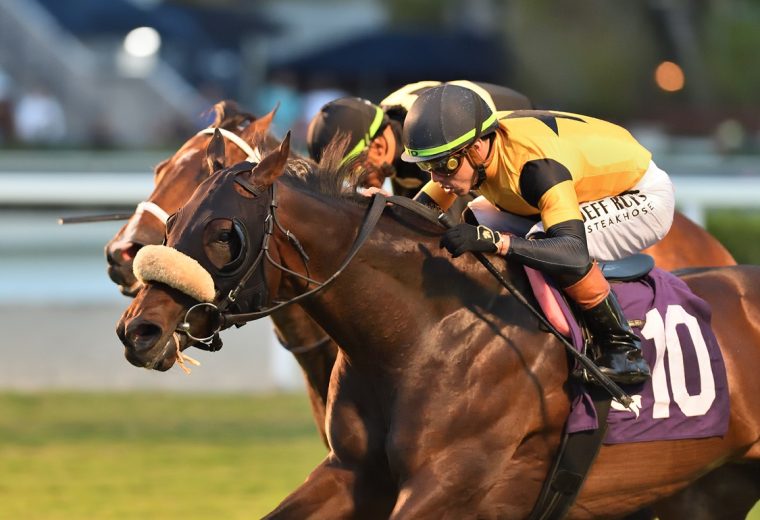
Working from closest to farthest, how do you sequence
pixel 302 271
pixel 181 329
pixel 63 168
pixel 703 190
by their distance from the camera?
pixel 181 329 → pixel 302 271 → pixel 703 190 → pixel 63 168

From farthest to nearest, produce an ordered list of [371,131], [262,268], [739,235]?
[739,235], [371,131], [262,268]

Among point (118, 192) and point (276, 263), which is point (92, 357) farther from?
point (276, 263)

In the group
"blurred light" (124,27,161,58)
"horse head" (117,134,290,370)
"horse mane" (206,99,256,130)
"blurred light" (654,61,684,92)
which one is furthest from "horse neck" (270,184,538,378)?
"blurred light" (654,61,684,92)

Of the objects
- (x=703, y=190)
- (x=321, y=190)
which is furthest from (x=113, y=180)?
(x=321, y=190)

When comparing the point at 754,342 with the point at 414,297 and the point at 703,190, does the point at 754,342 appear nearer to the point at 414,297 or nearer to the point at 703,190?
the point at 414,297

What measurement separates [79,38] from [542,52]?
861 centimetres

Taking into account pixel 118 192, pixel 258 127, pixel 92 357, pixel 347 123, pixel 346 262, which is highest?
pixel 346 262

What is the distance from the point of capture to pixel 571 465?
4070 mm

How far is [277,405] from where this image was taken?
8484 millimetres

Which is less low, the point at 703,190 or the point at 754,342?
the point at 754,342

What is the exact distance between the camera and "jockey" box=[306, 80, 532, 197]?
5266 mm

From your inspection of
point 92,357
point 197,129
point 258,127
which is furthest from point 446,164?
point 197,129

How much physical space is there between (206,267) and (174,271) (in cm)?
11

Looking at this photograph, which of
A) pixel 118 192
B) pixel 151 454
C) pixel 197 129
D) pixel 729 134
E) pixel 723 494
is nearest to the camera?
pixel 723 494
